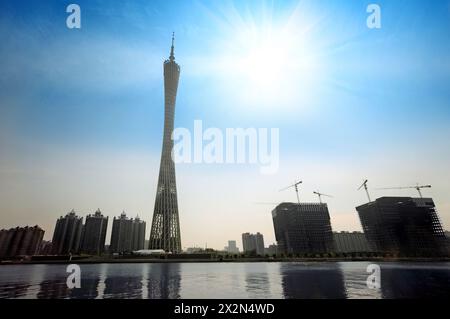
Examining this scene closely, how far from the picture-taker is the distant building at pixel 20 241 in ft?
365

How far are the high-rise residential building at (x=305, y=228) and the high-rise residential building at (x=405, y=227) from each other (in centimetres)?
3041

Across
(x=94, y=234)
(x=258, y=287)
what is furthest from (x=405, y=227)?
(x=94, y=234)

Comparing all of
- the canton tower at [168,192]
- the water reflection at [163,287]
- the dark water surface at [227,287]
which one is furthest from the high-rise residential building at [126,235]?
the water reflection at [163,287]

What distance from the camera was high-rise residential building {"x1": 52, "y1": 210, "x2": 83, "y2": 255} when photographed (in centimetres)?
11656

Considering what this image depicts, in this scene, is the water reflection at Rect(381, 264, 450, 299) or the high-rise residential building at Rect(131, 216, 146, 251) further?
the high-rise residential building at Rect(131, 216, 146, 251)

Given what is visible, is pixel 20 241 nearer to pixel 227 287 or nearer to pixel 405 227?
pixel 227 287

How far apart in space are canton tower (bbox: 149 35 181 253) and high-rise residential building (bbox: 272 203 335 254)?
112713 mm

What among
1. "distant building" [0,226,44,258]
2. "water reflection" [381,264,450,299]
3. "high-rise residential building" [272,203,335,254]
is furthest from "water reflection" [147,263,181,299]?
"high-rise residential building" [272,203,335,254]

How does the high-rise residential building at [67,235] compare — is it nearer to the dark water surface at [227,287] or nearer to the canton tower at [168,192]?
the canton tower at [168,192]

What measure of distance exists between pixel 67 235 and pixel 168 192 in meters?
70.7

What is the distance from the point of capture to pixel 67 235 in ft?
388

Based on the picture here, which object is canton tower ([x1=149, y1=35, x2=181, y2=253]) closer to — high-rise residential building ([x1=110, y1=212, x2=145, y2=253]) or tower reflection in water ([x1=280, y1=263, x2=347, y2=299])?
high-rise residential building ([x1=110, y1=212, x2=145, y2=253])
